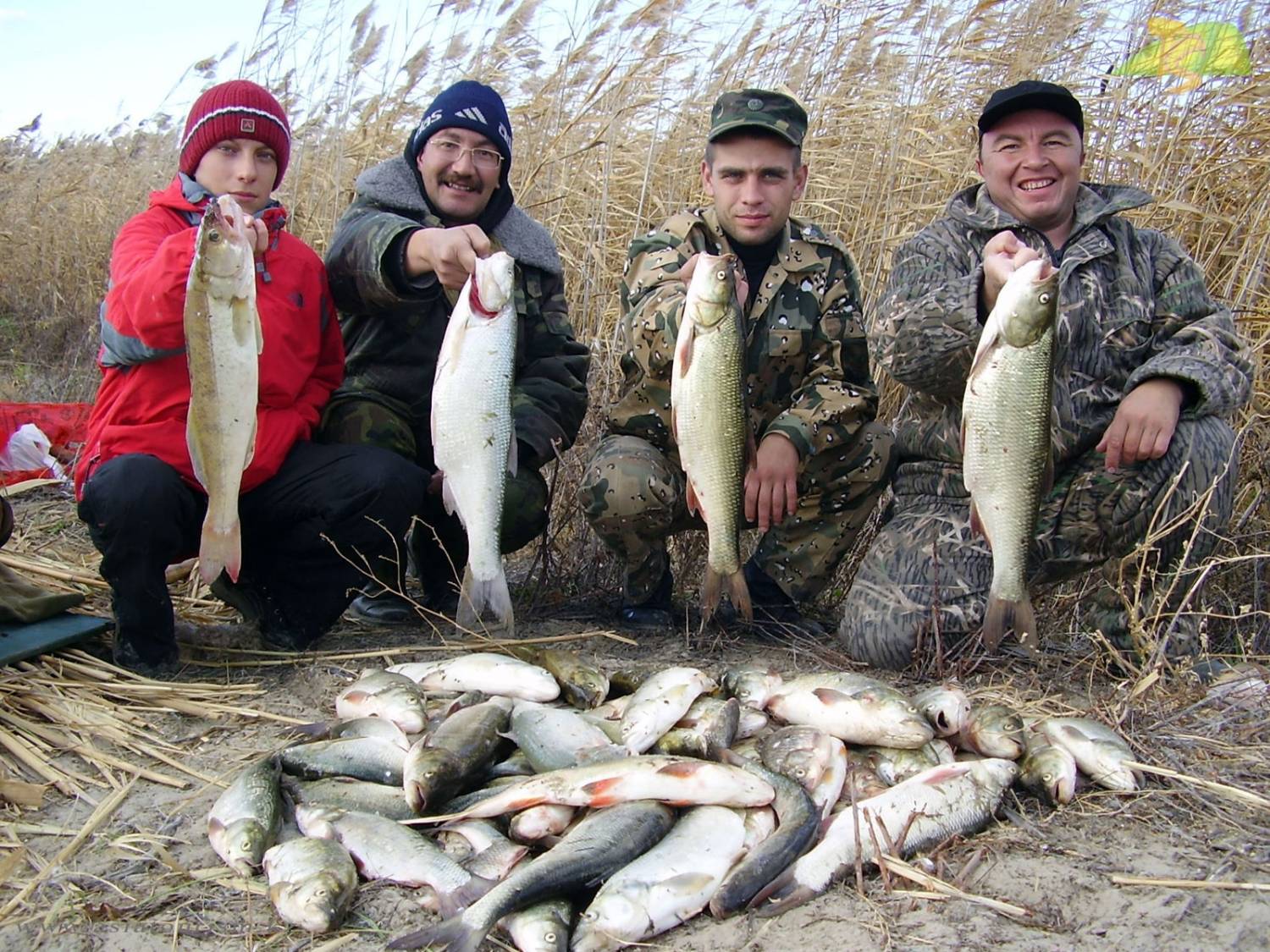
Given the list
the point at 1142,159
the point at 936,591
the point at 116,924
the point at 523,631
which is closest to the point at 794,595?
the point at 936,591

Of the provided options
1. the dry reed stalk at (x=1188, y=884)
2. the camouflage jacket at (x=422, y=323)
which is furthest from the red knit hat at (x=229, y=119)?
the dry reed stalk at (x=1188, y=884)

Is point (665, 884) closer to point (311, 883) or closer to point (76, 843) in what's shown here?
point (311, 883)

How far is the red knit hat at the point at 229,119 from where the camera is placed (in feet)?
13.3

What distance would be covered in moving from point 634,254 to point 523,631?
164cm

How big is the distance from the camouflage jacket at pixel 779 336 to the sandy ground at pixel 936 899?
1.82 meters

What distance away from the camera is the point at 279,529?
14.2 feet

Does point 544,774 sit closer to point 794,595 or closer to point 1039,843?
point 1039,843

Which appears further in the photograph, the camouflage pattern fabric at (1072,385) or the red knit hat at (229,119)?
the camouflage pattern fabric at (1072,385)

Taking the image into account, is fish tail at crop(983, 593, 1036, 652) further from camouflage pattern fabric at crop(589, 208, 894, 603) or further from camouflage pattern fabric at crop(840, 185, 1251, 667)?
camouflage pattern fabric at crop(589, 208, 894, 603)

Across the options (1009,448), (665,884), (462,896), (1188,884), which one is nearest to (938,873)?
(1188,884)

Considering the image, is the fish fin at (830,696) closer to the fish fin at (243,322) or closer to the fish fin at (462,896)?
the fish fin at (462,896)

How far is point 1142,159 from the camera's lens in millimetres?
5301

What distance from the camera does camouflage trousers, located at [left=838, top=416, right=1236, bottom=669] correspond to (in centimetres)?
417

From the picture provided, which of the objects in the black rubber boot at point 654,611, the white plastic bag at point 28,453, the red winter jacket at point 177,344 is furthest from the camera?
the white plastic bag at point 28,453
